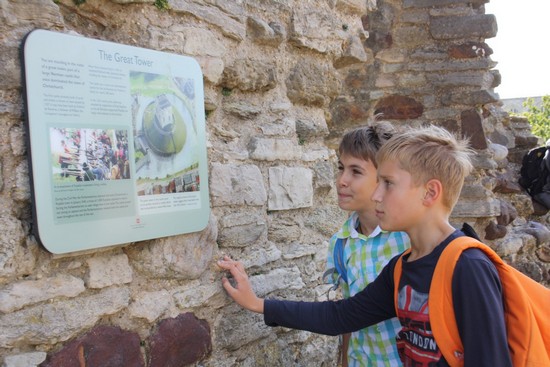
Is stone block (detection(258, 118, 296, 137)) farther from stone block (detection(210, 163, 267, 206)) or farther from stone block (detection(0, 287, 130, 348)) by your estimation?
stone block (detection(0, 287, 130, 348))

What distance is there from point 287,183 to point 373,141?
0.48 m

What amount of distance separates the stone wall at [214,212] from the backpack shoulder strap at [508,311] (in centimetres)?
87

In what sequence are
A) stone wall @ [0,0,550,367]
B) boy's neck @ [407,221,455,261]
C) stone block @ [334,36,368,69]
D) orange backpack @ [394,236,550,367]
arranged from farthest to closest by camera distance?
stone block @ [334,36,368,69] → boy's neck @ [407,221,455,261] → stone wall @ [0,0,550,367] → orange backpack @ [394,236,550,367]

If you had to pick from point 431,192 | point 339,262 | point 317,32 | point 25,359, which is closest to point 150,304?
point 25,359

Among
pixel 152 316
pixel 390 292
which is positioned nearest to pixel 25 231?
pixel 152 316

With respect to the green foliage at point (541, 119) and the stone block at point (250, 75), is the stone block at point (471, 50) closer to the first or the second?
the stone block at point (250, 75)

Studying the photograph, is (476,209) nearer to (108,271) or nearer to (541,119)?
(108,271)

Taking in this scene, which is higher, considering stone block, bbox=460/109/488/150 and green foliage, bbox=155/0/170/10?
green foliage, bbox=155/0/170/10

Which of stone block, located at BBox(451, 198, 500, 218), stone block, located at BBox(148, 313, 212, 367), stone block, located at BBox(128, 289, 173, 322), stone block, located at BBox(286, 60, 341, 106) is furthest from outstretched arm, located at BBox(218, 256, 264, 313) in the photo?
stone block, located at BBox(451, 198, 500, 218)

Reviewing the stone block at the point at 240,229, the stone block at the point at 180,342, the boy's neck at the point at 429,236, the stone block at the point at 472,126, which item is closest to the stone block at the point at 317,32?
the stone block at the point at 240,229

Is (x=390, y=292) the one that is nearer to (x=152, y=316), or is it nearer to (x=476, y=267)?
(x=476, y=267)

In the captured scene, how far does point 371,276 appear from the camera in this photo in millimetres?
1905

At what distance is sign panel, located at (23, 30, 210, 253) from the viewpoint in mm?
1422

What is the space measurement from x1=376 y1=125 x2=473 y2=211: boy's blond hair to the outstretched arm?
0.73m
